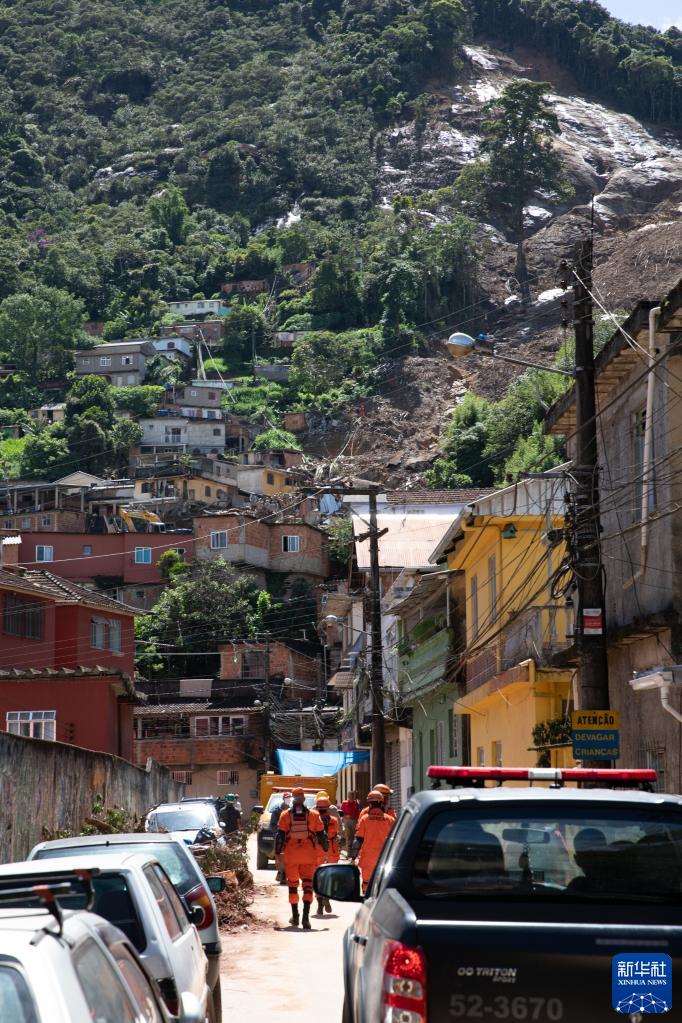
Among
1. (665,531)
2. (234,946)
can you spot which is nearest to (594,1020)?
(234,946)

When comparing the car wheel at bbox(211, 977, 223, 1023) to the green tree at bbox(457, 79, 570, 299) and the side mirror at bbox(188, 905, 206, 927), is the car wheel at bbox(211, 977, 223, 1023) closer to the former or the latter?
the side mirror at bbox(188, 905, 206, 927)

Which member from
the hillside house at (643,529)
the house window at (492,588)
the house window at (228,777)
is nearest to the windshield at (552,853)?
the hillside house at (643,529)

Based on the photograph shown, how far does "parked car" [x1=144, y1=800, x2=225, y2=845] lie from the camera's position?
78.9 feet

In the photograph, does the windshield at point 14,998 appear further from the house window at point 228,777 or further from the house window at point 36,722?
the house window at point 228,777

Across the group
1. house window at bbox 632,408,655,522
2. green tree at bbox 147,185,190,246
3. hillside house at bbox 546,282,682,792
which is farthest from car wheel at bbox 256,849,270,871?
green tree at bbox 147,185,190,246

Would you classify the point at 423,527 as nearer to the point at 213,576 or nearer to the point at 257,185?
the point at 213,576

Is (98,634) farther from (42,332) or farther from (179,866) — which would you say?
(42,332)

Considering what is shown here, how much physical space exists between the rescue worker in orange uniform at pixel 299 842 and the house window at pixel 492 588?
10.5 meters

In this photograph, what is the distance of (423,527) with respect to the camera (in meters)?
47.2

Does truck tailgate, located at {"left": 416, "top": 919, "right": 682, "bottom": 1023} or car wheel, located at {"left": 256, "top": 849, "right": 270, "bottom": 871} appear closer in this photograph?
truck tailgate, located at {"left": 416, "top": 919, "right": 682, "bottom": 1023}

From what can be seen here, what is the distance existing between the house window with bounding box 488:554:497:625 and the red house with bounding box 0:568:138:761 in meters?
10.0

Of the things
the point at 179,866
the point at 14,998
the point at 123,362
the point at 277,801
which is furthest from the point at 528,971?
the point at 123,362

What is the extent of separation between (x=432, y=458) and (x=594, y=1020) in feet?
383

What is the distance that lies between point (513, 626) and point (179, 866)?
15896 millimetres
